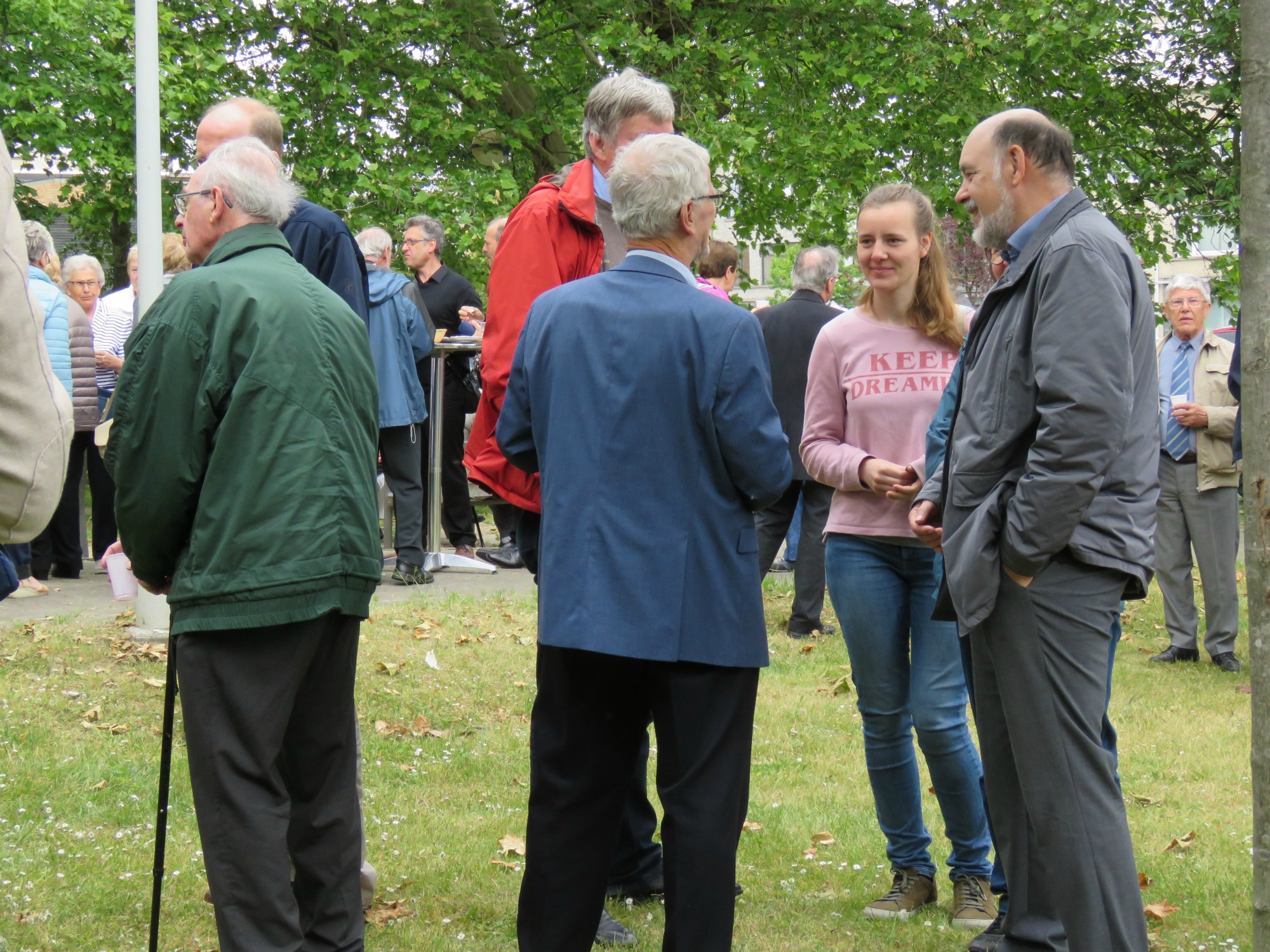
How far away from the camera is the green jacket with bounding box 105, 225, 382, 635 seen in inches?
128

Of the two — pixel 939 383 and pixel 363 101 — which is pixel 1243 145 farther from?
pixel 363 101

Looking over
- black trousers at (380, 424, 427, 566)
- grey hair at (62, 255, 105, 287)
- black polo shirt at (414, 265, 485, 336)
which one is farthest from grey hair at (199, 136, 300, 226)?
grey hair at (62, 255, 105, 287)

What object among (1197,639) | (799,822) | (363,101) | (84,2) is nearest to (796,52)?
(363,101)

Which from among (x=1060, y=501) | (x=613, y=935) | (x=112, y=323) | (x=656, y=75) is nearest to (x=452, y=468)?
(x=112, y=323)

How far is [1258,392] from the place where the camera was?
2.58m

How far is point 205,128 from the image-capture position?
4109 mm

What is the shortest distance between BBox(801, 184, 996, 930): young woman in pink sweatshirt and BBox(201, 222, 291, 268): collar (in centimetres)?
184

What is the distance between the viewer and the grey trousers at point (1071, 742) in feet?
10.6

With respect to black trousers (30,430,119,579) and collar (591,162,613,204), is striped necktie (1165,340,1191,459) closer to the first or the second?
collar (591,162,613,204)

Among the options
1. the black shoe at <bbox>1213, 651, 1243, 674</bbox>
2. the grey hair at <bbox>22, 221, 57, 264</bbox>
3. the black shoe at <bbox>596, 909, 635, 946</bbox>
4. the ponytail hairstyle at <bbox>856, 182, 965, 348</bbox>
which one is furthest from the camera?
the black shoe at <bbox>1213, 651, 1243, 674</bbox>

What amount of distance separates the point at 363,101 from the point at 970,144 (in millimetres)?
13978

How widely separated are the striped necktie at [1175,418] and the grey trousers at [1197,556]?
0.09 metres

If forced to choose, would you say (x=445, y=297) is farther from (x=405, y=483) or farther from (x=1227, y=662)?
(x=1227, y=662)

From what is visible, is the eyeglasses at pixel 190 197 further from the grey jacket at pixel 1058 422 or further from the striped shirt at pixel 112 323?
the striped shirt at pixel 112 323
